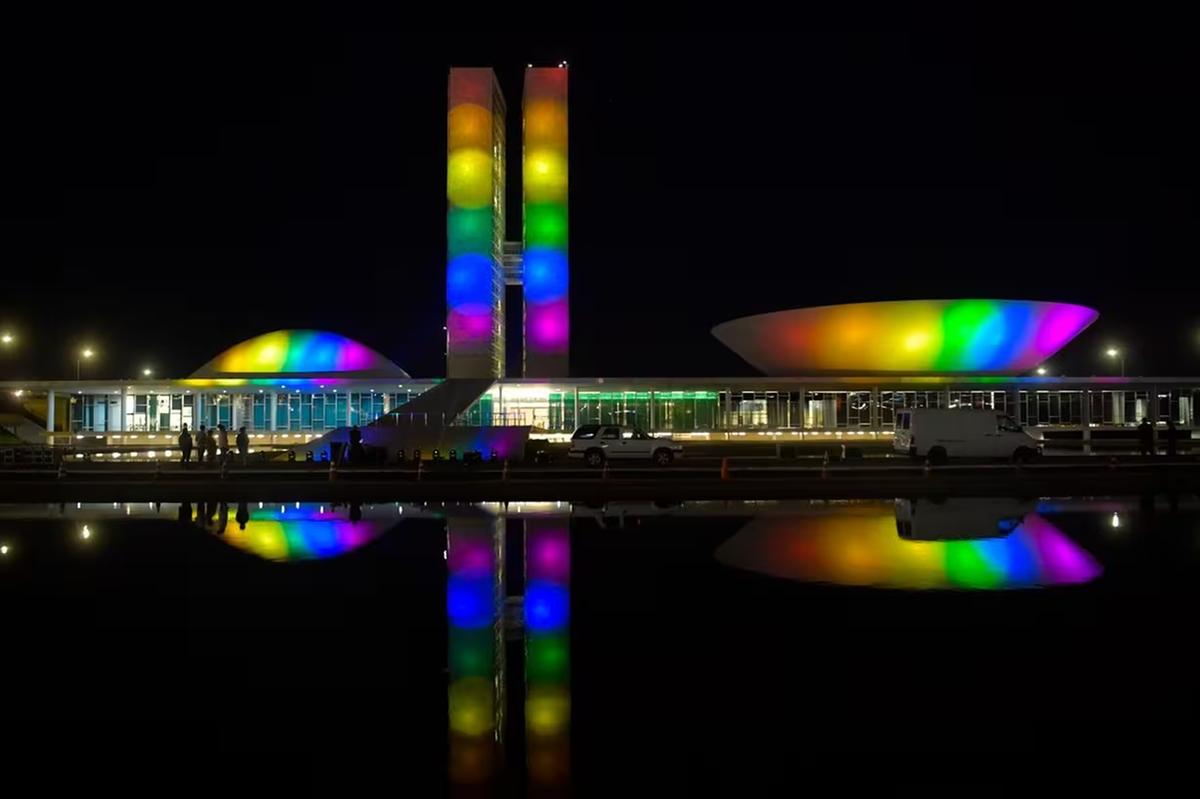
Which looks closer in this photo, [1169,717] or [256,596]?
[1169,717]

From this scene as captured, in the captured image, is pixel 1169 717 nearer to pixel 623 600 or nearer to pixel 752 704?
pixel 752 704

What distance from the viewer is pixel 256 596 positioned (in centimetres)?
1086

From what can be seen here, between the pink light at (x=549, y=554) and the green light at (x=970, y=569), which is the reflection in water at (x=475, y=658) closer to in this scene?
the pink light at (x=549, y=554)

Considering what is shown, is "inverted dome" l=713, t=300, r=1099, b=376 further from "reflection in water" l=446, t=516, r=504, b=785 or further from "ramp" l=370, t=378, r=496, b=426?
"reflection in water" l=446, t=516, r=504, b=785

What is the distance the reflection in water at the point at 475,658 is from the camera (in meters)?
5.94

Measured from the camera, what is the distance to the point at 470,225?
173 ft

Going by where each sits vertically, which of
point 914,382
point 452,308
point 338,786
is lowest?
point 338,786

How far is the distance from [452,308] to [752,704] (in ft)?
155

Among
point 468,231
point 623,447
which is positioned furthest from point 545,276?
point 623,447

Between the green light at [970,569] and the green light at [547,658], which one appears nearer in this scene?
the green light at [547,658]

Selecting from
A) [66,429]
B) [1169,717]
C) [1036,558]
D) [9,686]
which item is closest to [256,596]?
[9,686]

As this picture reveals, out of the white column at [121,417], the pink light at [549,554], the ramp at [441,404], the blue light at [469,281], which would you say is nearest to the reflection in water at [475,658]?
the pink light at [549,554]

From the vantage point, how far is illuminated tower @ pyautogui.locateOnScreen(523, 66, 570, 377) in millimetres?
52188

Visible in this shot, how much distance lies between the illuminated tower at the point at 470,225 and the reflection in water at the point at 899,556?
1439 inches
